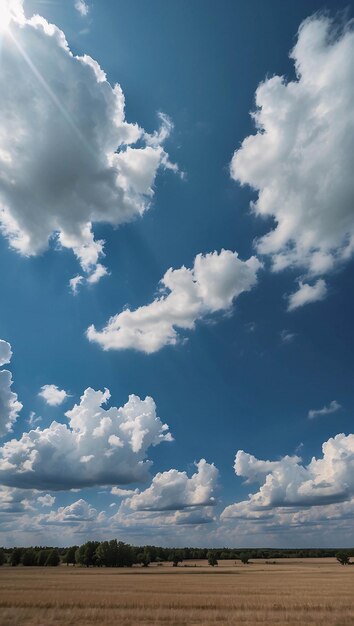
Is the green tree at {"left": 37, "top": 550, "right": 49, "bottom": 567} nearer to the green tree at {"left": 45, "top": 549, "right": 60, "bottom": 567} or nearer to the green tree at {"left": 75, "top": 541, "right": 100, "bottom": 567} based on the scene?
the green tree at {"left": 45, "top": 549, "right": 60, "bottom": 567}

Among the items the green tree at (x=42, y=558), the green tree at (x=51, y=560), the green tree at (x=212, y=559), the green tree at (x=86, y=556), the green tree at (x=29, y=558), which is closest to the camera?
the green tree at (x=86, y=556)

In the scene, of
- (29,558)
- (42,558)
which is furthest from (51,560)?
(29,558)

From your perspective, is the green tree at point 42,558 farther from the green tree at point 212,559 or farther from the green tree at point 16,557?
the green tree at point 212,559

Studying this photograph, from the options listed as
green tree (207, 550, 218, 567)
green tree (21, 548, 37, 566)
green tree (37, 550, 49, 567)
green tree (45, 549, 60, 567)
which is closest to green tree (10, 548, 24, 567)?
green tree (21, 548, 37, 566)

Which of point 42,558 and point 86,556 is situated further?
point 42,558

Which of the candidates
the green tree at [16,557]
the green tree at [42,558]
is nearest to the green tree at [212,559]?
the green tree at [42,558]

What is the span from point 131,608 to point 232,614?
893 centimetres

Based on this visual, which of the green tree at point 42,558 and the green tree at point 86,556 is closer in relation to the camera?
the green tree at point 86,556

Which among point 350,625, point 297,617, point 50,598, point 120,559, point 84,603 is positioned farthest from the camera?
point 120,559

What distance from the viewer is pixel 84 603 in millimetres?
38312

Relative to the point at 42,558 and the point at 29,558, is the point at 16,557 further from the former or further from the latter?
the point at 42,558

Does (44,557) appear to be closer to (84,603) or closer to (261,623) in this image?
(84,603)

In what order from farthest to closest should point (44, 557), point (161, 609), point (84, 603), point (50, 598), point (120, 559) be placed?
point (44, 557) → point (120, 559) → point (50, 598) → point (84, 603) → point (161, 609)

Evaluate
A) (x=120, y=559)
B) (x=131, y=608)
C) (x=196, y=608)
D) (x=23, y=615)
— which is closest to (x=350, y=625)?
(x=196, y=608)
